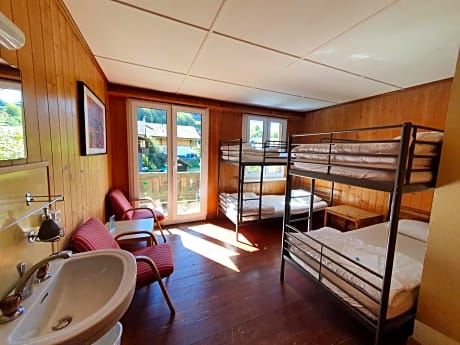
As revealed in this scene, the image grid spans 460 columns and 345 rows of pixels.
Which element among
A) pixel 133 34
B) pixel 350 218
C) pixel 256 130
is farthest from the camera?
pixel 256 130

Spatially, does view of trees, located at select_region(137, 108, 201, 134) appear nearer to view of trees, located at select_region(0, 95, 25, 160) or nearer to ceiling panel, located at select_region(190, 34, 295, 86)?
ceiling panel, located at select_region(190, 34, 295, 86)

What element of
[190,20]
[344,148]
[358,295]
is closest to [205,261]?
[358,295]

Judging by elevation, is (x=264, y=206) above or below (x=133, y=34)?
below

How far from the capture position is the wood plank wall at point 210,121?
9.89 ft

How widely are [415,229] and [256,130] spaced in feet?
9.15

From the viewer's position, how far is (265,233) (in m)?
3.33

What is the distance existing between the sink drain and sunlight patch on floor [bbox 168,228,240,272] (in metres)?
1.65

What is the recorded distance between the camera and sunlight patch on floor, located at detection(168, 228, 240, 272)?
96.4 inches

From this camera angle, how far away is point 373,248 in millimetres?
1802

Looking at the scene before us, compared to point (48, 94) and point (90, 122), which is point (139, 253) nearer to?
point (90, 122)

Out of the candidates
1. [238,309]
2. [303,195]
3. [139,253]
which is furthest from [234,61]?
[303,195]

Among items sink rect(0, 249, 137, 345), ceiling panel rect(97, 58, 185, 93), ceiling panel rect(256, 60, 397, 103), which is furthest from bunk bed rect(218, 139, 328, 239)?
sink rect(0, 249, 137, 345)

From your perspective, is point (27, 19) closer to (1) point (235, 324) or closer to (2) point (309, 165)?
(2) point (309, 165)

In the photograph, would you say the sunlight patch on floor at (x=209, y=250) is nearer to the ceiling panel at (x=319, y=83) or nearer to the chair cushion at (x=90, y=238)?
the chair cushion at (x=90, y=238)
